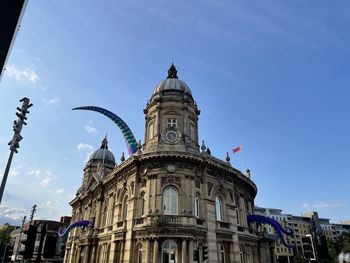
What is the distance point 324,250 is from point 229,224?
18784 mm

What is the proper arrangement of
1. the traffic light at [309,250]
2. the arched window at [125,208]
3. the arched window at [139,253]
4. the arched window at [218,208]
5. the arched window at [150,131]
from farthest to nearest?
the arched window at [150,131], the arched window at [125,208], the arched window at [218,208], the arched window at [139,253], the traffic light at [309,250]

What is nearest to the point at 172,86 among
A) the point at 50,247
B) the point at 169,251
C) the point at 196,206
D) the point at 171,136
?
the point at 171,136

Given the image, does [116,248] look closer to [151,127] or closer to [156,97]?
[151,127]

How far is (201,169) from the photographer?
2652 centimetres

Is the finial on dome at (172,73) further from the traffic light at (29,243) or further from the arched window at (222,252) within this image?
the traffic light at (29,243)

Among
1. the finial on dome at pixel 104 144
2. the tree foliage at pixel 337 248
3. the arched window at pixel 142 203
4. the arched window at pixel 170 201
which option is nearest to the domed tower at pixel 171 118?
the arched window at pixel 170 201

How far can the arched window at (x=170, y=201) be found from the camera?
78.7 feet

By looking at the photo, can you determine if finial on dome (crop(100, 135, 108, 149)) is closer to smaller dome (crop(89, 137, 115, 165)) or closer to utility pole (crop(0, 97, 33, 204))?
smaller dome (crop(89, 137, 115, 165))

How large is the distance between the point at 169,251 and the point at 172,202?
4.21 metres

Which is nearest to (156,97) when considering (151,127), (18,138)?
(151,127)

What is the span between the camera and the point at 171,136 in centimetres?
2792

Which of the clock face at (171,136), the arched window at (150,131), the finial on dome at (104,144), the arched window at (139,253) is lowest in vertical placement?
the arched window at (139,253)

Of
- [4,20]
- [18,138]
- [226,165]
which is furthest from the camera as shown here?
[226,165]

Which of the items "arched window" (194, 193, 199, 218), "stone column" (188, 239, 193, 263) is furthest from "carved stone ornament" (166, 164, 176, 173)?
"stone column" (188, 239, 193, 263)
